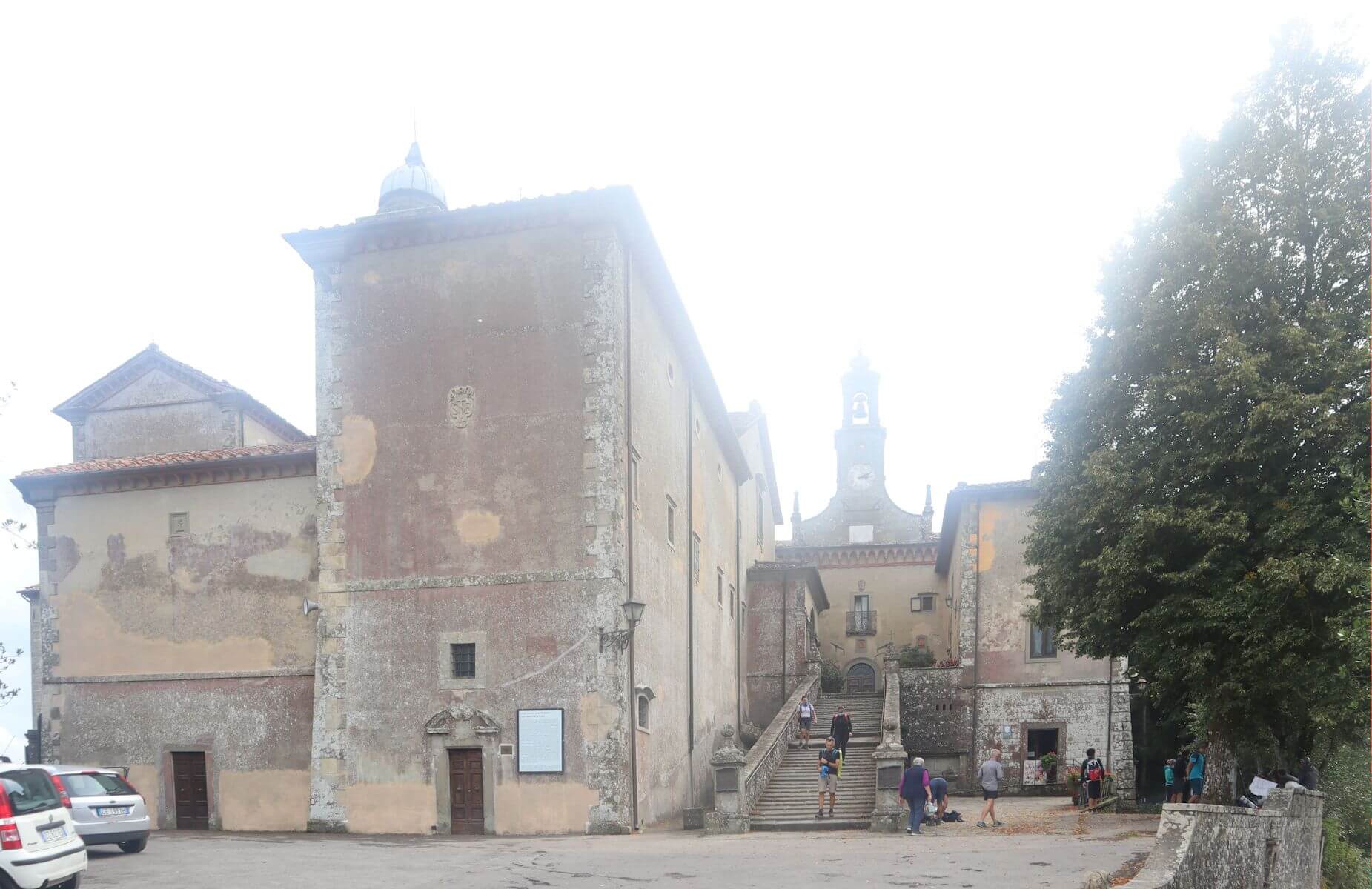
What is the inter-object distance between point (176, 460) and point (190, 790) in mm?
6544

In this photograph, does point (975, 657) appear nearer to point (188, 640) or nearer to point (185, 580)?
point (188, 640)

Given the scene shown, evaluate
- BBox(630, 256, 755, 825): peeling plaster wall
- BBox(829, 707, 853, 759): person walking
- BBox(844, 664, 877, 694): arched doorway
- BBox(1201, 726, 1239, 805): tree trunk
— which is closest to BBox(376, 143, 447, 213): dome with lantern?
BBox(630, 256, 755, 825): peeling plaster wall

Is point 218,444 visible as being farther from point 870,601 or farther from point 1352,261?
point 870,601

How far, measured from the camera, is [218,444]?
1089 inches

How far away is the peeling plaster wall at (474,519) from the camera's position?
19094 millimetres

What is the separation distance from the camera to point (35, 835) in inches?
425

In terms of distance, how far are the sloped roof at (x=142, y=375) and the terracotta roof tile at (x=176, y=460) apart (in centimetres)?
493

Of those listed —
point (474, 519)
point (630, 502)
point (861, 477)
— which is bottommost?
point (861, 477)

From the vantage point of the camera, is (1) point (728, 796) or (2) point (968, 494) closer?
(1) point (728, 796)

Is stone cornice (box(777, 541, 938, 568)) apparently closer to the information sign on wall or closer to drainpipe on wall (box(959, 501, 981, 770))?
drainpipe on wall (box(959, 501, 981, 770))

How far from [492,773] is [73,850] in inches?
333

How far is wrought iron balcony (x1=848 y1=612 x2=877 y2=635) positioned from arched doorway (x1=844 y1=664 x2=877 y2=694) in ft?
5.04

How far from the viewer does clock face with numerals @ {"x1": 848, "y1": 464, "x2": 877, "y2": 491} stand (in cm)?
6594

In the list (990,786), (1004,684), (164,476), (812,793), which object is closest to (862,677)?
(1004,684)
